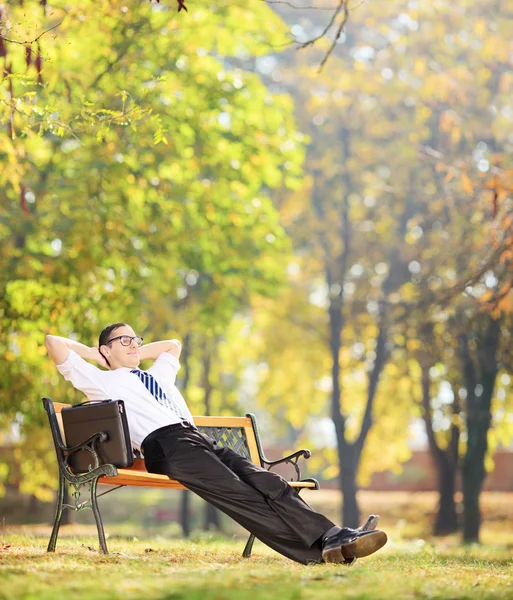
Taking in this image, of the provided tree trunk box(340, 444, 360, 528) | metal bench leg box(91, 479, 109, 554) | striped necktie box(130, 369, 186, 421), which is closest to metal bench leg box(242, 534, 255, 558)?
striped necktie box(130, 369, 186, 421)

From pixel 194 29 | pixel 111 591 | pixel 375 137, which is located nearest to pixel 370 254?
pixel 375 137

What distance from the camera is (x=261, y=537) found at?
20.4 feet

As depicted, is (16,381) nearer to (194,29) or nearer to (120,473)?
(194,29)

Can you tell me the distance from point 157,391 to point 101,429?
0.56 m

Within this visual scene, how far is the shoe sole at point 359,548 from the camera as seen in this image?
18.7ft

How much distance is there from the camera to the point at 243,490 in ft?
20.4

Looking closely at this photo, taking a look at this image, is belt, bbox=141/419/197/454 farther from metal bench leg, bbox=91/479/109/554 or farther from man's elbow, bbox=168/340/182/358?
man's elbow, bbox=168/340/182/358

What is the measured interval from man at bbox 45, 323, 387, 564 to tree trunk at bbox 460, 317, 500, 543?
11340 millimetres

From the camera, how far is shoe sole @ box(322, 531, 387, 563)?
571cm

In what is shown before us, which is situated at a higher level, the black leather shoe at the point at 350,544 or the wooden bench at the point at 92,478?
the wooden bench at the point at 92,478

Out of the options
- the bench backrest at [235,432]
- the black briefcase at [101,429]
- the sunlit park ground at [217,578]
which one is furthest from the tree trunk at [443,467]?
the black briefcase at [101,429]

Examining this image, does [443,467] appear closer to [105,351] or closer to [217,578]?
[105,351]

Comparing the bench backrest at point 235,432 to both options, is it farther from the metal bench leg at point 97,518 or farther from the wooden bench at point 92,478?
the metal bench leg at point 97,518

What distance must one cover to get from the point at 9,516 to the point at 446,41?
14530mm
